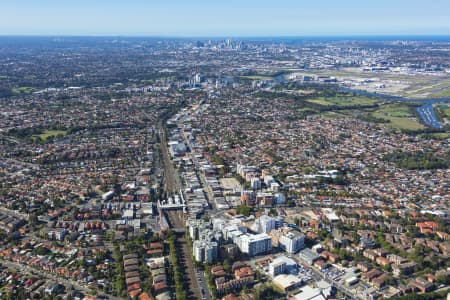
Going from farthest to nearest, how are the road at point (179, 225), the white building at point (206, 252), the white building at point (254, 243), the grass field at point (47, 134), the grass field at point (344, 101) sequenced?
the grass field at point (344, 101), the grass field at point (47, 134), the white building at point (254, 243), the white building at point (206, 252), the road at point (179, 225)

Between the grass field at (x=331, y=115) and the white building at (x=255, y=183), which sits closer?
the white building at (x=255, y=183)

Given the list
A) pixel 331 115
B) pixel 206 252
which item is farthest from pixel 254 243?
pixel 331 115

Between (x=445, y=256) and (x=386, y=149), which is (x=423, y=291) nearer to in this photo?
(x=445, y=256)

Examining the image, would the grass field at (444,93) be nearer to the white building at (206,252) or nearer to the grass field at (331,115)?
the grass field at (331,115)

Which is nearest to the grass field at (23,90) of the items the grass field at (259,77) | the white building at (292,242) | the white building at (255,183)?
the grass field at (259,77)

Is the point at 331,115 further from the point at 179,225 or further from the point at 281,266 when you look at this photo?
the point at 281,266

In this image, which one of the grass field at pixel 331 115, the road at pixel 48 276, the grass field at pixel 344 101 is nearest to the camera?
the road at pixel 48 276

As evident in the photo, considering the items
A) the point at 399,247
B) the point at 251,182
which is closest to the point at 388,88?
the point at 251,182
